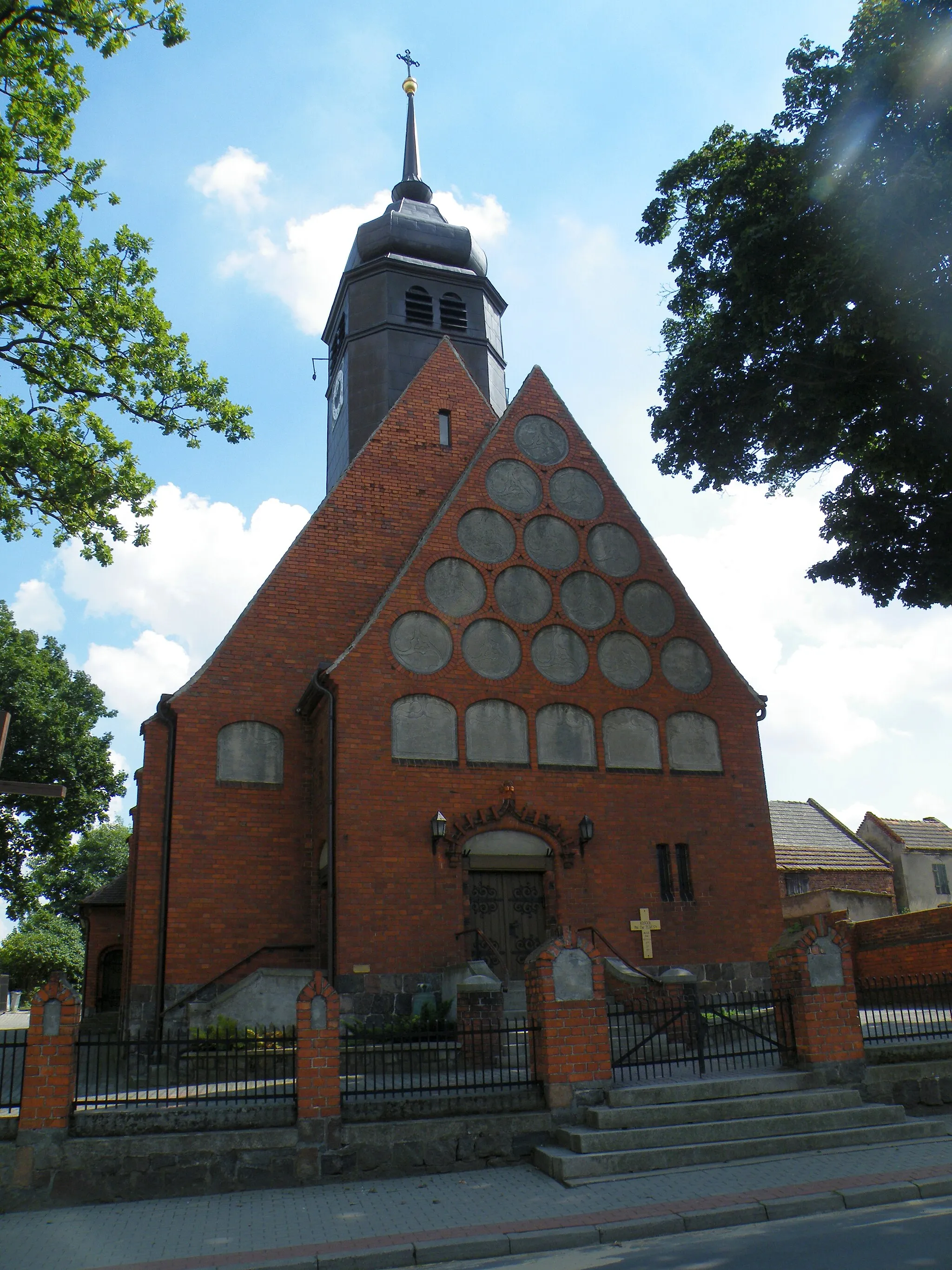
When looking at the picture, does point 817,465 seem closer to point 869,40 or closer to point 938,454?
point 938,454

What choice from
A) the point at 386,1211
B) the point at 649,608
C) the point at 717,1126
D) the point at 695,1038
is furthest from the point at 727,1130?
the point at 649,608

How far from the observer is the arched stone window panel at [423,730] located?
56.4ft

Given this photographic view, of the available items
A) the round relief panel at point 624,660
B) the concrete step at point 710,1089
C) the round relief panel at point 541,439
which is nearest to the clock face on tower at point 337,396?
the round relief panel at point 541,439

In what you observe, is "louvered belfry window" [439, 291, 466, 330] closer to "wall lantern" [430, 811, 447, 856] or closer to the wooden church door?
"wall lantern" [430, 811, 447, 856]

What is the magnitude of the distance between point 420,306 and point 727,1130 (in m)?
21.3

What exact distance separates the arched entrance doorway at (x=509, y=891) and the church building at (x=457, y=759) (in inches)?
1.9

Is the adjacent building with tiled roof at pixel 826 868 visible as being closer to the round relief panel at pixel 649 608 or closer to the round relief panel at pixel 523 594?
the round relief panel at pixel 649 608

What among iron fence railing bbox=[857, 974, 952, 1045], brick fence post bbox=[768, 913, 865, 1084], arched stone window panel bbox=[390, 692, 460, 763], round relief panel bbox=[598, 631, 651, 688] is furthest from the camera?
round relief panel bbox=[598, 631, 651, 688]

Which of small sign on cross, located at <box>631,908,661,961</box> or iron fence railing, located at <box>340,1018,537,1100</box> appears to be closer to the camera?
iron fence railing, located at <box>340,1018,537,1100</box>

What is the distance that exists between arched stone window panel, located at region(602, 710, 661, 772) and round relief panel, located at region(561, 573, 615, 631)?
1793 millimetres

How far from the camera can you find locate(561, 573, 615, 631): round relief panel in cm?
1928

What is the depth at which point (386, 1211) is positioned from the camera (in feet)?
29.3

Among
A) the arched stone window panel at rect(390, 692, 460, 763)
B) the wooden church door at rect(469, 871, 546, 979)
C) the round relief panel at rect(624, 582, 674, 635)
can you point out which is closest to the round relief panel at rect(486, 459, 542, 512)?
the round relief panel at rect(624, 582, 674, 635)

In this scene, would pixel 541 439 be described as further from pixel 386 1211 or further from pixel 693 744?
pixel 386 1211
